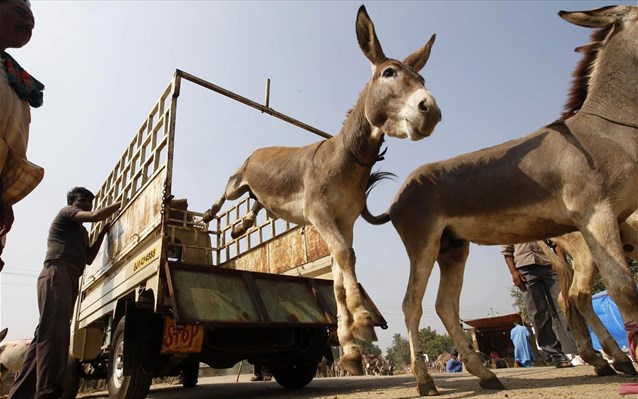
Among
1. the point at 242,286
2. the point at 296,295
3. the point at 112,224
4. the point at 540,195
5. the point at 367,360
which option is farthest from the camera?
the point at 367,360

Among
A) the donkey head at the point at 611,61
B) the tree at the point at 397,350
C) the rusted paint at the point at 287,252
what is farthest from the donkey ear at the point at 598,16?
the tree at the point at 397,350

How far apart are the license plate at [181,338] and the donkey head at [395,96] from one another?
2426mm

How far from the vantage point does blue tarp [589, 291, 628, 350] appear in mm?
8713

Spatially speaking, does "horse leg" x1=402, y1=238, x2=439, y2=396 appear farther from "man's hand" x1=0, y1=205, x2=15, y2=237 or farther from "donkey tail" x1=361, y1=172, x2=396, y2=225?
"man's hand" x1=0, y1=205, x2=15, y2=237

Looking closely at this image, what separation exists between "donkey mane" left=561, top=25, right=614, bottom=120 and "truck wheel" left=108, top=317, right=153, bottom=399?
14.6 ft

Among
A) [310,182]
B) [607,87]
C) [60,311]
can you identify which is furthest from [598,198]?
[60,311]

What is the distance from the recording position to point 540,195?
10.3 ft

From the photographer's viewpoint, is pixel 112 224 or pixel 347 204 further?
pixel 112 224

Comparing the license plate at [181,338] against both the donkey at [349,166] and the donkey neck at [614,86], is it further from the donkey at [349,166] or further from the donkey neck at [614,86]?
the donkey neck at [614,86]

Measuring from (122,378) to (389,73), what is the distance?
12.6 ft

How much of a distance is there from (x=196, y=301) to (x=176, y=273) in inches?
13.0

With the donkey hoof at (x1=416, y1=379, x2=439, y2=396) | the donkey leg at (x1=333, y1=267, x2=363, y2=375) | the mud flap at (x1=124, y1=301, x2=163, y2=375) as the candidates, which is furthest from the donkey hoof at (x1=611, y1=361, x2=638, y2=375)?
the mud flap at (x1=124, y1=301, x2=163, y2=375)

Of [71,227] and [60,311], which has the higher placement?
[71,227]

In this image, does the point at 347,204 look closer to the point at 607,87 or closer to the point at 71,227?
the point at 607,87
